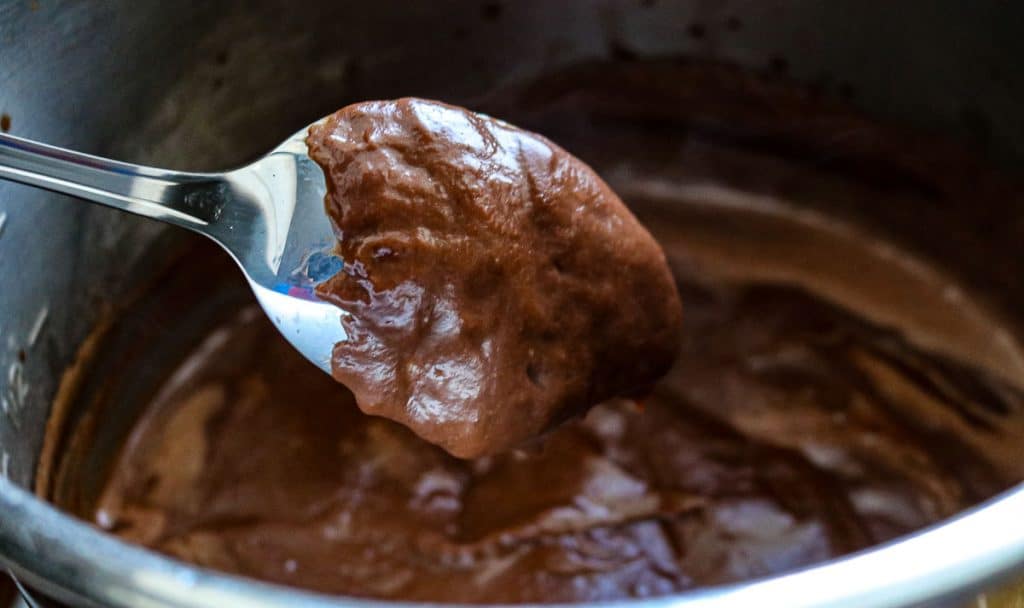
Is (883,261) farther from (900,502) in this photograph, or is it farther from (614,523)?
(614,523)

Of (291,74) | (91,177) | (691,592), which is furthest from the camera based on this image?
(291,74)

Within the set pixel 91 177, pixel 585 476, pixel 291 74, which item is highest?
pixel 91 177

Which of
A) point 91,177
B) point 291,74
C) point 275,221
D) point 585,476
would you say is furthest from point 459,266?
point 291,74

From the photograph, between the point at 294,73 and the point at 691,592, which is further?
the point at 294,73

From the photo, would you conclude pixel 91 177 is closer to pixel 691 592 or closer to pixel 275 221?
pixel 275 221

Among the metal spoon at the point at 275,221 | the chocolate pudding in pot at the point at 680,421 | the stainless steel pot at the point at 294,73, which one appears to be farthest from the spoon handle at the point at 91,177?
the chocolate pudding in pot at the point at 680,421

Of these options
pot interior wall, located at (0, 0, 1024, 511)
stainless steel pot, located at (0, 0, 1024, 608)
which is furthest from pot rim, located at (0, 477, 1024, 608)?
pot interior wall, located at (0, 0, 1024, 511)
